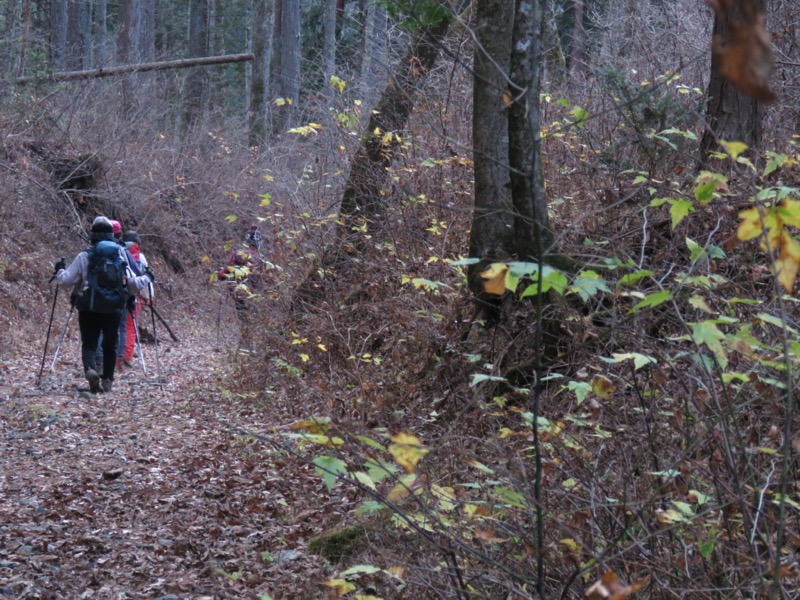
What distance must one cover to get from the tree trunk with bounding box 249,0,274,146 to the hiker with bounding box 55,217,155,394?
46.3 ft

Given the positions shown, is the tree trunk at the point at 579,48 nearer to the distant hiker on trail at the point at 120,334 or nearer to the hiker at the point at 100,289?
the hiker at the point at 100,289

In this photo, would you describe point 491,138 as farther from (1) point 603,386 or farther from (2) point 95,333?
(2) point 95,333

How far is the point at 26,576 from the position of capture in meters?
5.26

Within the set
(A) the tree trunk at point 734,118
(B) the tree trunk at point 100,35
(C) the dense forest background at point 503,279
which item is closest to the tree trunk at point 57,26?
(B) the tree trunk at point 100,35

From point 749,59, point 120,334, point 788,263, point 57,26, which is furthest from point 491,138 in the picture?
point 57,26

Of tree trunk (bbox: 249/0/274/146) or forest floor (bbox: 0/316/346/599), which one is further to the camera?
tree trunk (bbox: 249/0/274/146)

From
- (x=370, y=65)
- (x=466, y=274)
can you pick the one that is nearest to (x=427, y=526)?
(x=466, y=274)

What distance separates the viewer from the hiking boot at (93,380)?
35.8ft

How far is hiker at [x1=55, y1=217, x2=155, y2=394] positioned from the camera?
10500 mm

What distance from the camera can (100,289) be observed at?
34.4ft

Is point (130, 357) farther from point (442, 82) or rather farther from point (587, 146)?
point (587, 146)

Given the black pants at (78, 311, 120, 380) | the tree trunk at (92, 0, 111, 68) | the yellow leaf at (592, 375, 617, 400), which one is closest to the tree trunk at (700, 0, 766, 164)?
the yellow leaf at (592, 375, 617, 400)

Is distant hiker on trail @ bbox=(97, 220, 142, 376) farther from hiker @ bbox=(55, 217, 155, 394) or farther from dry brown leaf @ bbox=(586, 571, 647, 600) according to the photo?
dry brown leaf @ bbox=(586, 571, 647, 600)

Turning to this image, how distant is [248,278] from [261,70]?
1411 cm
